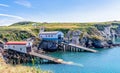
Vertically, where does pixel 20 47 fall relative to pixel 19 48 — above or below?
above

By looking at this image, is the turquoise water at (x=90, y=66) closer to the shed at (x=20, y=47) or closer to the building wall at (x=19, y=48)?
the shed at (x=20, y=47)

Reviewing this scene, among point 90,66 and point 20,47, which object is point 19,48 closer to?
point 20,47

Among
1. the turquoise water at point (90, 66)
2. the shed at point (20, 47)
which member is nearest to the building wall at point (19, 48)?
the shed at point (20, 47)

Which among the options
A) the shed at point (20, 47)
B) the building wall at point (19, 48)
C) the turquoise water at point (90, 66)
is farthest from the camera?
the shed at point (20, 47)

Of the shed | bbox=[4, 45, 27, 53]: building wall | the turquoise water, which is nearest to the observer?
the turquoise water

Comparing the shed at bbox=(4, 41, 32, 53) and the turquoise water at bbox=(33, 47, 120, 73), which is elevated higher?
the shed at bbox=(4, 41, 32, 53)

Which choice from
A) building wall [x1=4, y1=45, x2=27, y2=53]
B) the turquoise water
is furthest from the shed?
the turquoise water

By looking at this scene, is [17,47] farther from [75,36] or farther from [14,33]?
[75,36]

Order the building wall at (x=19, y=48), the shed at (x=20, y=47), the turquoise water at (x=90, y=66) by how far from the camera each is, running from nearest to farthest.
A: the turquoise water at (x=90, y=66) → the building wall at (x=19, y=48) → the shed at (x=20, y=47)

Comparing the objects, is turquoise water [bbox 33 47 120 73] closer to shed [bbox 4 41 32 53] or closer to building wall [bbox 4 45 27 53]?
shed [bbox 4 41 32 53]

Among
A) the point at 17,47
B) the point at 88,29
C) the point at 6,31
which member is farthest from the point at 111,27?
the point at 17,47

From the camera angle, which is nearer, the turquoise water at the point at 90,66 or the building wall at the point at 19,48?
the turquoise water at the point at 90,66

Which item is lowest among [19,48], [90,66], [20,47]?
[90,66]

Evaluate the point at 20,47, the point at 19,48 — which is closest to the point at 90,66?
the point at 20,47
